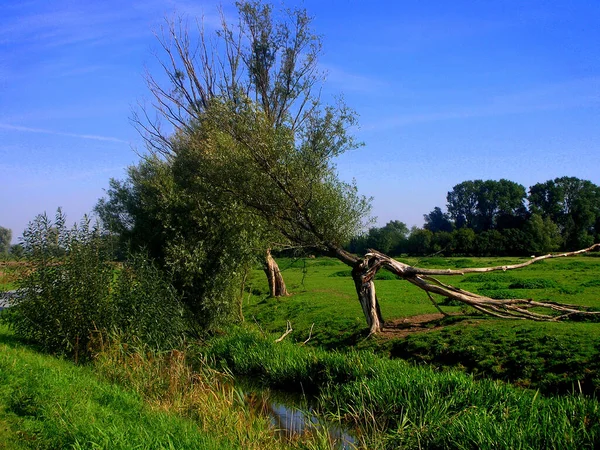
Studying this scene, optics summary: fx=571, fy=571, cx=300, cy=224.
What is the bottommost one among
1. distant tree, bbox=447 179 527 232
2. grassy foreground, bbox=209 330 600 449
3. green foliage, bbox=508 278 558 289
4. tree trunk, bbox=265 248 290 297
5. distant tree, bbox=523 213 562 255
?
grassy foreground, bbox=209 330 600 449

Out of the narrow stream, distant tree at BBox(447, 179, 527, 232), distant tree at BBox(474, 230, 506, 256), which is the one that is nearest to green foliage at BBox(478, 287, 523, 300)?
the narrow stream

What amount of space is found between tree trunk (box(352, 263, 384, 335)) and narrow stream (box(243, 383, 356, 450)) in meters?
3.71

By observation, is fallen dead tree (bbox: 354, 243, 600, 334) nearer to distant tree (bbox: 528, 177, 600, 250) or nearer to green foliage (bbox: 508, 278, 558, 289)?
green foliage (bbox: 508, 278, 558, 289)

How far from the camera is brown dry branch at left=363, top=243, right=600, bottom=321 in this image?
54.4 ft

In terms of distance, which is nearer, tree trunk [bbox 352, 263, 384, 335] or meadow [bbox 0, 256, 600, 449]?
meadow [bbox 0, 256, 600, 449]

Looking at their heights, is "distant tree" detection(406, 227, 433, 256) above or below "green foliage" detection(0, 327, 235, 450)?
above

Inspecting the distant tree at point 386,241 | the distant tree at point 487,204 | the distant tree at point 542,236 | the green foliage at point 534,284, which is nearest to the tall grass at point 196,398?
the green foliage at point 534,284

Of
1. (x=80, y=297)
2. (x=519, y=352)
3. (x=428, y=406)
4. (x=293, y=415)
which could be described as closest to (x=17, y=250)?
(x=80, y=297)

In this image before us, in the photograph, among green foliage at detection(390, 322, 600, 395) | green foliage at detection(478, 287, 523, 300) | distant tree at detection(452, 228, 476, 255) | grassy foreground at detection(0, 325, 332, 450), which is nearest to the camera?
grassy foreground at detection(0, 325, 332, 450)

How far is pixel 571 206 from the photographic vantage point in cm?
5125

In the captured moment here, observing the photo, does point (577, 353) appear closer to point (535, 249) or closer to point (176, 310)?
point (176, 310)

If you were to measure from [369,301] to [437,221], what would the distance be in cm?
6206

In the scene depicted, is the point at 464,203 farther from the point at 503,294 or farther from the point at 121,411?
the point at 121,411

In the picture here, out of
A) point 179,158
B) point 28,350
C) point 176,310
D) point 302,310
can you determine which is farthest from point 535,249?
point 28,350
